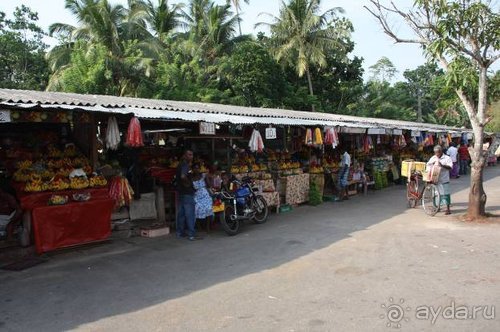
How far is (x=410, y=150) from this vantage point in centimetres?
1997

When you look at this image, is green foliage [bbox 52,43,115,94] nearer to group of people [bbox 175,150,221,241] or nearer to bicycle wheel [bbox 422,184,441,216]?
group of people [bbox 175,150,221,241]

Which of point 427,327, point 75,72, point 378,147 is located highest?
point 75,72

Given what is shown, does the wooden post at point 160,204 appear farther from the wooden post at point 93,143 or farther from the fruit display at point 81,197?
the fruit display at point 81,197

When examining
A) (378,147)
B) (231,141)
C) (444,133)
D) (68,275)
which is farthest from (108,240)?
(444,133)

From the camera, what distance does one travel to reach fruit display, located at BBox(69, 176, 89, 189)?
301 inches

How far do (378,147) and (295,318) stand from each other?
581 inches

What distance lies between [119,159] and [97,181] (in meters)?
2.33

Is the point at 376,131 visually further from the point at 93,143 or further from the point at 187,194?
the point at 93,143

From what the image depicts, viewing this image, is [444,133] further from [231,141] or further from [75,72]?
[75,72]

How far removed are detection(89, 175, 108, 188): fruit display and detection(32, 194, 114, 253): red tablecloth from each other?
32cm

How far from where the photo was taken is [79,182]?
25.3 feet

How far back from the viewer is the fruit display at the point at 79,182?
7.65 m

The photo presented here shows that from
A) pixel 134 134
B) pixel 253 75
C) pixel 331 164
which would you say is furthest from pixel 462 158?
pixel 134 134

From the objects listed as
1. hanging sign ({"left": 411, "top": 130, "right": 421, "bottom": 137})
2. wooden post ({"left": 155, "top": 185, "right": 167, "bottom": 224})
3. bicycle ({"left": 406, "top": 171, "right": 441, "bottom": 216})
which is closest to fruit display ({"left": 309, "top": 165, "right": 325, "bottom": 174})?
bicycle ({"left": 406, "top": 171, "right": 441, "bottom": 216})
